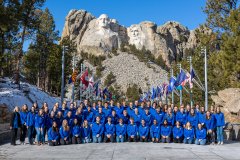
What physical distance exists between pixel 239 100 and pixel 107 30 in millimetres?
122725

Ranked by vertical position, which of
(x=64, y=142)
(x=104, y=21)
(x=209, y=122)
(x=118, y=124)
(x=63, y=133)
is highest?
(x=104, y=21)

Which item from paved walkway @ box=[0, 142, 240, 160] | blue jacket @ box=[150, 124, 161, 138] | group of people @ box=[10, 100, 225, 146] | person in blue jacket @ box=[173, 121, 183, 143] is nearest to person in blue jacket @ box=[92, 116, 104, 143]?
group of people @ box=[10, 100, 225, 146]

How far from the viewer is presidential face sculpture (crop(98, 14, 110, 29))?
145 m

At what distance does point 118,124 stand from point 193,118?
3.43 m

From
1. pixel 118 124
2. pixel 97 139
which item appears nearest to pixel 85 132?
pixel 97 139

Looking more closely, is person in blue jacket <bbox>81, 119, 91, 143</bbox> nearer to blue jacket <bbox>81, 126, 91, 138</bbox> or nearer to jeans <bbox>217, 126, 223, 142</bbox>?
blue jacket <bbox>81, 126, 91, 138</bbox>

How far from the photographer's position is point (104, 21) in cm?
14512

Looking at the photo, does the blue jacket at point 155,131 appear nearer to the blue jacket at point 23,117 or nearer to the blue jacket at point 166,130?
the blue jacket at point 166,130

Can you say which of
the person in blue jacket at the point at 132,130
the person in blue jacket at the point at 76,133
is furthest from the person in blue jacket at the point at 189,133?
the person in blue jacket at the point at 76,133

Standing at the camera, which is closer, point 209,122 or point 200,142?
point 200,142

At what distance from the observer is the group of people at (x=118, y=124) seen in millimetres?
16406

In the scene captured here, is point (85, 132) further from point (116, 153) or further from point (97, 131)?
point (116, 153)

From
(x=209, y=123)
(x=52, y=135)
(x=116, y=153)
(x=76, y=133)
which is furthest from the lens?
(x=209, y=123)

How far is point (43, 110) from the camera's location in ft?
55.1
